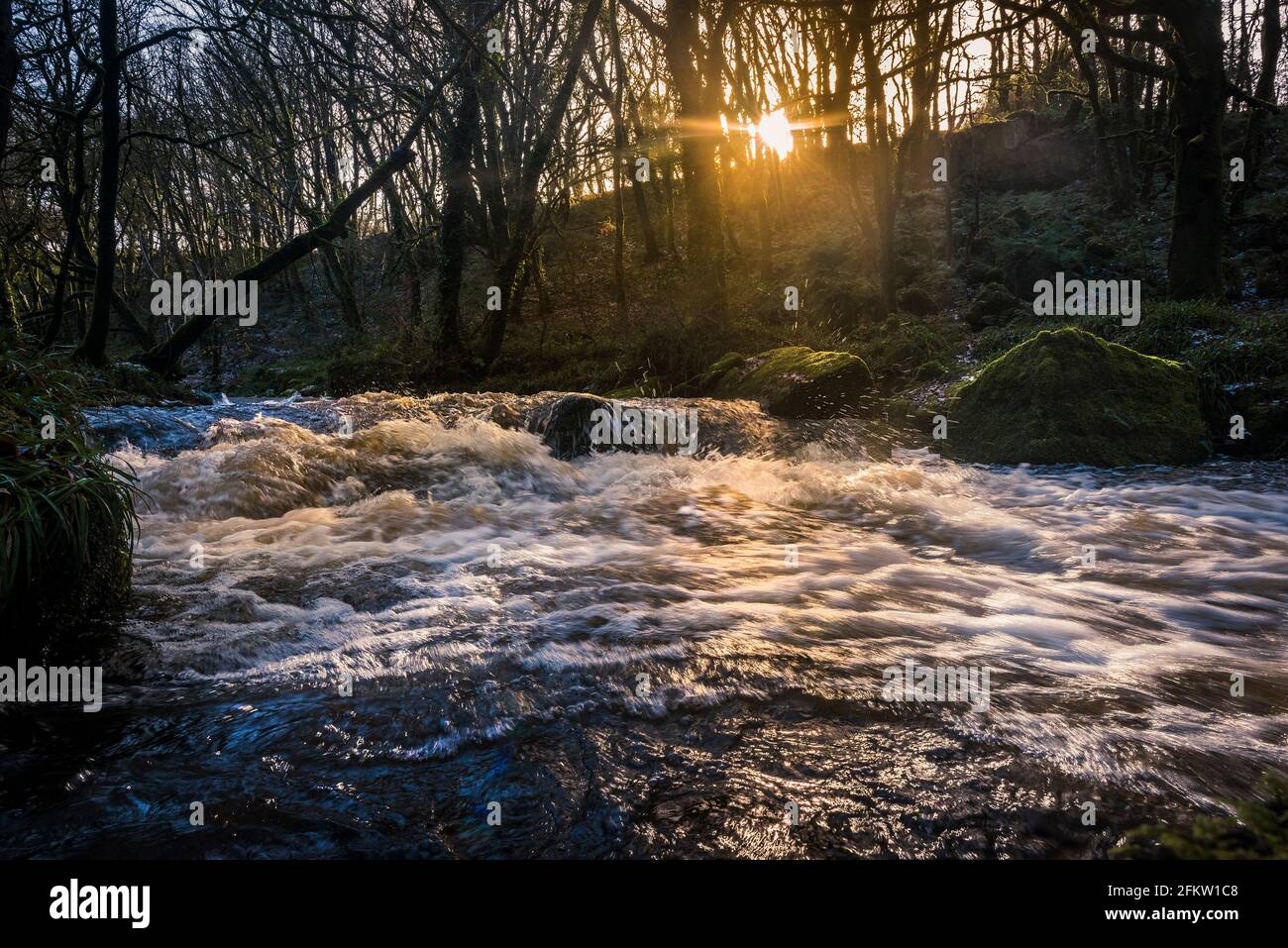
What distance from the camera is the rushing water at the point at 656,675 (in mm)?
2158

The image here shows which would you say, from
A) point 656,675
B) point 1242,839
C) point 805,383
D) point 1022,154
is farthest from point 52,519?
point 1022,154

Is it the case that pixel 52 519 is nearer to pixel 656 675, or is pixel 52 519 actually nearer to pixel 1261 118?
pixel 656 675

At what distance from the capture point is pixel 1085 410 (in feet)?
26.1

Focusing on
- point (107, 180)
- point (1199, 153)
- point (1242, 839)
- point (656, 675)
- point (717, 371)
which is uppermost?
point (1199, 153)

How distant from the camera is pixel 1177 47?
9547mm

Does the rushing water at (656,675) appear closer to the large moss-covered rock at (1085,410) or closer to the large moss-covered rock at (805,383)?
the large moss-covered rock at (1085,410)

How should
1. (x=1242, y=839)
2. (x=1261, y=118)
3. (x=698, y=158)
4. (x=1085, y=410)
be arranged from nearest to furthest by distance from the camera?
1. (x=1242, y=839)
2. (x=1085, y=410)
3. (x=1261, y=118)
4. (x=698, y=158)

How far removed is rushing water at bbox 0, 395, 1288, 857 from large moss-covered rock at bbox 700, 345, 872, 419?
12.6 ft

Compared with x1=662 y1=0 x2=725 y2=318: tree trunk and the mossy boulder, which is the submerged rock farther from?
the mossy boulder

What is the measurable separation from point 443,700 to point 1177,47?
1229 cm

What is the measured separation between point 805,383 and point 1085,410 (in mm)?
3608

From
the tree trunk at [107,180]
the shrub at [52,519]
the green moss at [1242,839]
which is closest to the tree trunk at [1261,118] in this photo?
the green moss at [1242,839]

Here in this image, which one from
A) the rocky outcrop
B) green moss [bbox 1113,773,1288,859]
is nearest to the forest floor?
the rocky outcrop

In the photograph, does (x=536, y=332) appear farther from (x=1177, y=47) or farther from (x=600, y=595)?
(x=600, y=595)
